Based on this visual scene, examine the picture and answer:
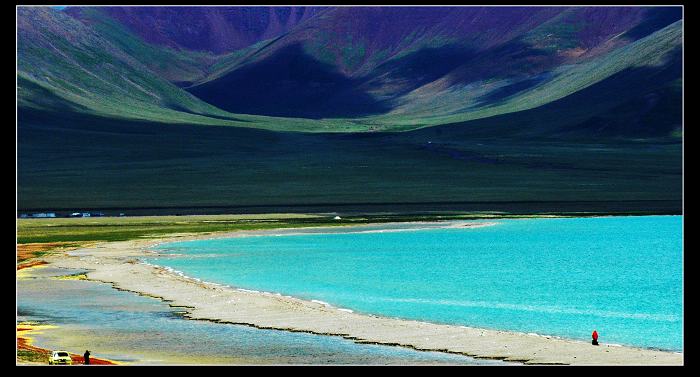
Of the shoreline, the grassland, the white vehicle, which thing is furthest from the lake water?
the grassland

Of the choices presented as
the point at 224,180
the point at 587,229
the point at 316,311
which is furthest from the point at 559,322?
the point at 224,180

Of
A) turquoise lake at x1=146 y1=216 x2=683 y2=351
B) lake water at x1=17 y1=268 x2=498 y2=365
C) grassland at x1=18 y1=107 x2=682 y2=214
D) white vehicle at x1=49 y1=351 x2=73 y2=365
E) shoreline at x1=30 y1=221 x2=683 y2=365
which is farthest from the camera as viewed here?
grassland at x1=18 y1=107 x2=682 y2=214

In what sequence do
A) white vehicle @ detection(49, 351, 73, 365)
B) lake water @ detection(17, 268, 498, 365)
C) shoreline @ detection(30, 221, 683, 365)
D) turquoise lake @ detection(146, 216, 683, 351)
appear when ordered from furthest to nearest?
turquoise lake @ detection(146, 216, 683, 351)
shoreline @ detection(30, 221, 683, 365)
lake water @ detection(17, 268, 498, 365)
white vehicle @ detection(49, 351, 73, 365)

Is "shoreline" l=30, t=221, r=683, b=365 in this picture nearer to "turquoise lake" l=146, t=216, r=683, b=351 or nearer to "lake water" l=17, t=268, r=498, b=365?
"lake water" l=17, t=268, r=498, b=365

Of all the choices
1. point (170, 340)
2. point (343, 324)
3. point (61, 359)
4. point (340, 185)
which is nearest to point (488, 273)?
point (343, 324)

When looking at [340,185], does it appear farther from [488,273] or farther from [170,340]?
[170,340]

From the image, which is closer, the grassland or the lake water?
Answer: the lake water
